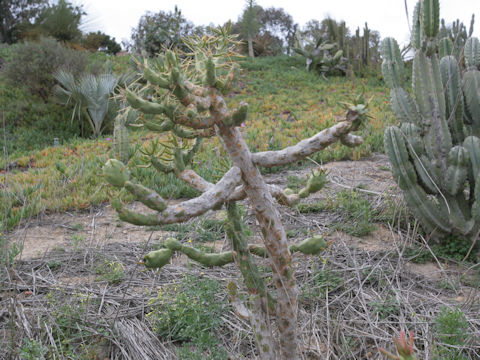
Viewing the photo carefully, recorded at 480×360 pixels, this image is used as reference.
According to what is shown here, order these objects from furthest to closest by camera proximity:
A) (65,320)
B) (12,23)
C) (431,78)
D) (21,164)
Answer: (12,23) → (21,164) → (431,78) → (65,320)

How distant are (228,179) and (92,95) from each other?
943cm

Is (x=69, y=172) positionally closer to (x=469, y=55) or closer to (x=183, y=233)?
(x=183, y=233)

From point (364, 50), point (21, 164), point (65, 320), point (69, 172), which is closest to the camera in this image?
point (65, 320)

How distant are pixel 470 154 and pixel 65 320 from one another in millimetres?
3212

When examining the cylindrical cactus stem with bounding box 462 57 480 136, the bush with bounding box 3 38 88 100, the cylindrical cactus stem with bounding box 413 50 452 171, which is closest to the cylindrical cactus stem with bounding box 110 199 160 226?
the cylindrical cactus stem with bounding box 413 50 452 171

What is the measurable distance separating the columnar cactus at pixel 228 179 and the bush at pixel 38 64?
11.5 meters

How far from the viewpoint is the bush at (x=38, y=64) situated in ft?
38.5

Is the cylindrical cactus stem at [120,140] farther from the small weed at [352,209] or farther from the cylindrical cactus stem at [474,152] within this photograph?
the cylindrical cactus stem at [474,152]

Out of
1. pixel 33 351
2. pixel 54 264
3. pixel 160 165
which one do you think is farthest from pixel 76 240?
pixel 160 165

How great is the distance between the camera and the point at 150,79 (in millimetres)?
1418

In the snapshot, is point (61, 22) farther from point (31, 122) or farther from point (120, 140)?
point (120, 140)

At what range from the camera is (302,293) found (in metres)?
2.51

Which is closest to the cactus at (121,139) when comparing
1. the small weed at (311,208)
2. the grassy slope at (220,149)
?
the grassy slope at (220,149)

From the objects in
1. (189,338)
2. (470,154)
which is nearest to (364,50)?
(470,154)
